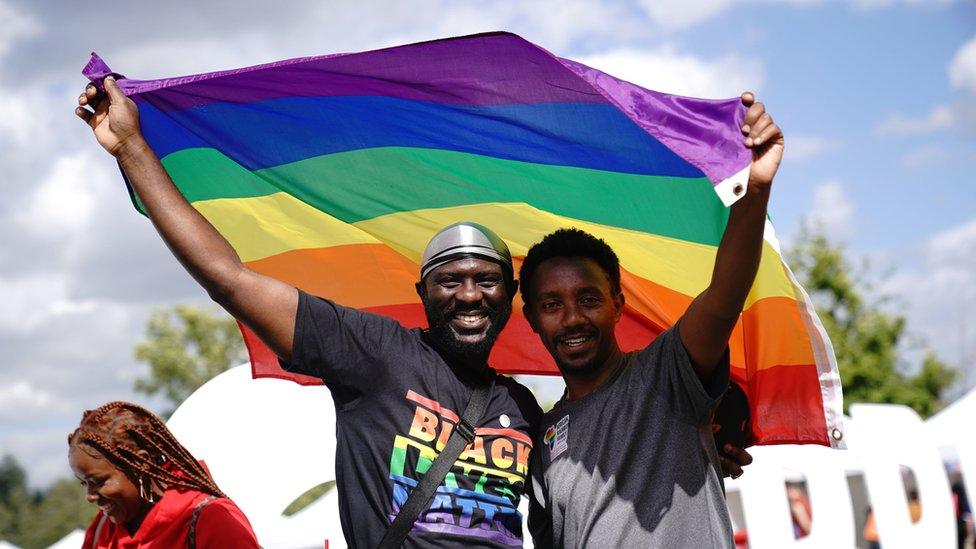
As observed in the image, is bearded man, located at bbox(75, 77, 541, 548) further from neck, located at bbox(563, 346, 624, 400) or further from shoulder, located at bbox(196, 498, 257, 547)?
shoulder, located at bbox(196, 498, 257, 547)

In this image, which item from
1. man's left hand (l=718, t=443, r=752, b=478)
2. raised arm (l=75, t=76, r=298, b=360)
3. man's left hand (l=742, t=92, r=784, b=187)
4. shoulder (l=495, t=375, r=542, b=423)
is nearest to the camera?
man's left hand (l=742, t=92, r=784, b=187)

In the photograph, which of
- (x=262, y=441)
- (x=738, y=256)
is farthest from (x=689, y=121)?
(x=262, y=441)

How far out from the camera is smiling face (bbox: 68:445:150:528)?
443 centimetres

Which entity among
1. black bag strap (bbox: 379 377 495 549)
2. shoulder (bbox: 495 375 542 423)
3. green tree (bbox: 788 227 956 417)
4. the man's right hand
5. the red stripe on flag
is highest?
green tree (bbox: 788 227 956 417)

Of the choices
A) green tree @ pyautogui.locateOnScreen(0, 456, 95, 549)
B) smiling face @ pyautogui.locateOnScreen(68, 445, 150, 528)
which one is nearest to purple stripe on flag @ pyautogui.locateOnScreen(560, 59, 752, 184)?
smiling face @ pyautogui.locateOnScreen(68, 445, 150, 528)

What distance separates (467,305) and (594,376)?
0.50m

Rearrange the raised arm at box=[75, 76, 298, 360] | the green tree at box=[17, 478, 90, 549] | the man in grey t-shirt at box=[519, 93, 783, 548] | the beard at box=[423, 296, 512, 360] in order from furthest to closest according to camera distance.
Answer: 1. the green tree at box=[17, 478, 90, 549]
2. the beard at box=[423, 296, 512, 360]
3. the raised arm at box=[75, 76, 298, 360]
4. the man in grey t-shirt at box=[519, 93, 783, 548]

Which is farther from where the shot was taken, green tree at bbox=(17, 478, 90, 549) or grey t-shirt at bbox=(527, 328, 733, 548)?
green tree at bbox=(17, 478, 90, 549)

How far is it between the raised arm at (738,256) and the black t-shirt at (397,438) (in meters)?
0.74

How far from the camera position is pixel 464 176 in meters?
4.45

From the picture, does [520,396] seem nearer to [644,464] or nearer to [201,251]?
[644,464]

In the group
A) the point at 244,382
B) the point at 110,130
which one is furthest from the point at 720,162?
the point at 244,382

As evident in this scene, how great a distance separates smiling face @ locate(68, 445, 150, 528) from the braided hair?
0.08 feet

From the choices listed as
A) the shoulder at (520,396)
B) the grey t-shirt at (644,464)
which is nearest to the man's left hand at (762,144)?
the grey t-shirt at (644,464)
